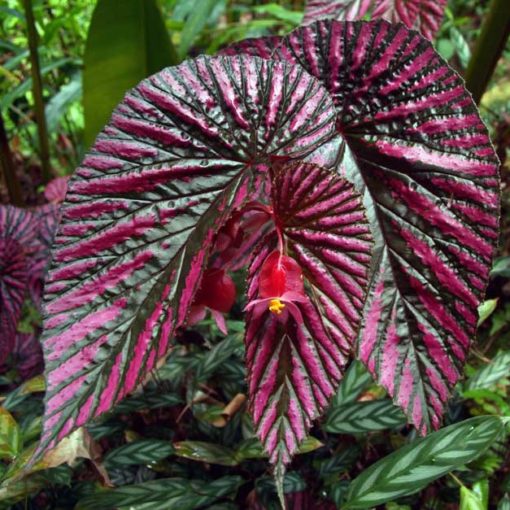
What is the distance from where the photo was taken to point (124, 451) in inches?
26.9

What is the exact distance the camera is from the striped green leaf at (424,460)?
1.57ft

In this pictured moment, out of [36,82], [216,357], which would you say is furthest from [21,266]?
[36,82]

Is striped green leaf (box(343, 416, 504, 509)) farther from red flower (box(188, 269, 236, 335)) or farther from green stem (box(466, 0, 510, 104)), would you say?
A: green stem (box(466, 0, 510, 104))

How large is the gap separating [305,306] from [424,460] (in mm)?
207

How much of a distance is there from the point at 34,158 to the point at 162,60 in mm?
1514

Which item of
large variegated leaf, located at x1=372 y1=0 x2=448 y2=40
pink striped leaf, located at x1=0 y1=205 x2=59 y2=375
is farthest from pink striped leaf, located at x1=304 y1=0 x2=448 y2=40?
pink striped leaf, located at x1=0 y1=205 x2=59 y2=375

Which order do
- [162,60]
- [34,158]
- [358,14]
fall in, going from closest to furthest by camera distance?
[358,14], [162,60], [34,158]

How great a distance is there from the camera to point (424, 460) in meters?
0.49

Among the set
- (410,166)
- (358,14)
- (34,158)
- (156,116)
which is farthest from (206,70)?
(34,158)

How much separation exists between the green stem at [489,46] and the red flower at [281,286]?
0.50 meters

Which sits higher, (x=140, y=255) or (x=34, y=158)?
(x=34, y=158)

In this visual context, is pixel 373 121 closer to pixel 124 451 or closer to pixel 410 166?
pixel 410 166

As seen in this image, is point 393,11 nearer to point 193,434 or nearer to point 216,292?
point 216,292

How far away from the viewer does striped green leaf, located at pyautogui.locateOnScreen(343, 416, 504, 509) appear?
477 millimetres
